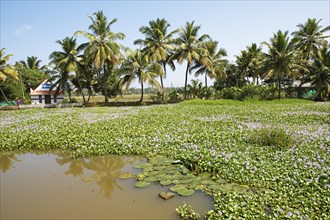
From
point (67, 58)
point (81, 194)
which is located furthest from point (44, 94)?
point (81, 194)

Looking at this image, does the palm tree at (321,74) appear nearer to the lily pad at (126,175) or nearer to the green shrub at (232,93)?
the green shrub at (232,93)

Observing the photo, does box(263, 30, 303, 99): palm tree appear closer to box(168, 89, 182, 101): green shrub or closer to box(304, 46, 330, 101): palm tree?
box(304, 46, 330, 101): palm tree

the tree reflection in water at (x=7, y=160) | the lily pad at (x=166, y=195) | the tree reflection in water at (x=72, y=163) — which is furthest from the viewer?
the tree reflection in water at (x=7, y=160)

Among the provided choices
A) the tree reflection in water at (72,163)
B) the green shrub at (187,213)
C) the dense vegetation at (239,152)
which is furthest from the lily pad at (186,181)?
the tree reflection in water at (72,163)

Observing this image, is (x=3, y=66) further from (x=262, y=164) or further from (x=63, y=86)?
(x=262, y=164)

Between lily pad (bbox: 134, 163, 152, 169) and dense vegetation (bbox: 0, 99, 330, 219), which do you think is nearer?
dense vegetation (bbox: 0, 99, 330, 219)

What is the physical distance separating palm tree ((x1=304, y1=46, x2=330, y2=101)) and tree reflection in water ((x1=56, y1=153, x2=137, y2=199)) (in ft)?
99.1

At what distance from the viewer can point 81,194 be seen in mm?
5531

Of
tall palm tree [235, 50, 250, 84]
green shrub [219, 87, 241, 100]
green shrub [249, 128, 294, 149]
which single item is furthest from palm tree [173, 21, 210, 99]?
green shrub [249, 128, 294, 149]

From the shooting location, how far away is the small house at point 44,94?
3633 centimetres

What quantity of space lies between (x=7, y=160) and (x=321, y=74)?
3333cm

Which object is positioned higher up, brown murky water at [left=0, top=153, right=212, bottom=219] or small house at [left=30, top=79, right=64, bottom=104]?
small house at [left=30, top=79, right=64, bottom=104]

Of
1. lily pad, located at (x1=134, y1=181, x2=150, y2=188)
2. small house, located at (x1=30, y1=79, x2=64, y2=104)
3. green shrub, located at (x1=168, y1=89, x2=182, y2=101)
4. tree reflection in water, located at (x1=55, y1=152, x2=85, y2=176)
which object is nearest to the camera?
lily pad, located at (x1=134, y1=181, x2=150, y2=188)

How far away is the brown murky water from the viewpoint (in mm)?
4691
